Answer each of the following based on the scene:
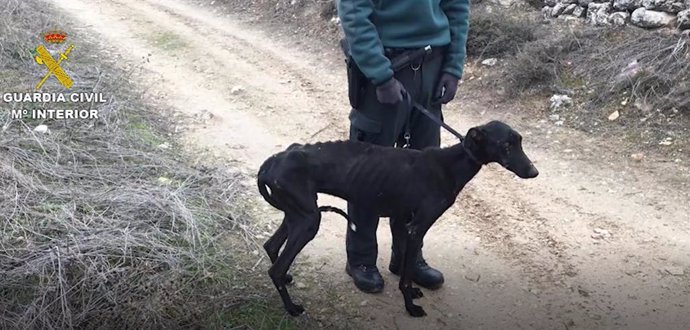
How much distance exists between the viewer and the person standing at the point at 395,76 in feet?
9.39

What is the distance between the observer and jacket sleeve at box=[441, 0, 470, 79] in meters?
3.18

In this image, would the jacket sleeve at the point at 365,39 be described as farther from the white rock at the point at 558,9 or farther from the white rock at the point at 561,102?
the white rock at the point at 558,9

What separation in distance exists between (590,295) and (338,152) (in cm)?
163

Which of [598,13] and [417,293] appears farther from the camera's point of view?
[598,13]

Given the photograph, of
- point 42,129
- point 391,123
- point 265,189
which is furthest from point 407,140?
point 42,129

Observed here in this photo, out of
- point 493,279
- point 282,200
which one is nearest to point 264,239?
point 282,200

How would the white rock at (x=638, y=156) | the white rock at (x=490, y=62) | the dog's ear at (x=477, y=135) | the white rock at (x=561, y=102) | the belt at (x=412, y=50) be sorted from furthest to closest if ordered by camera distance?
the white rock at (x=490, y=62) < the white rock at (x=561, y=102) < the white rock at (x=638, y=156) < the belt at (x=412, y=50) < the dog's ear at (x=477, y=135)

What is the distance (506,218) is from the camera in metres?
4.37

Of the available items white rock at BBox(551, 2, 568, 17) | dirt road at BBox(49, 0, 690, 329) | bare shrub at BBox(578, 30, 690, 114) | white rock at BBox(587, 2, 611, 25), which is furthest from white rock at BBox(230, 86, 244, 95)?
white rock at BBox(587, 2, 611, 25)

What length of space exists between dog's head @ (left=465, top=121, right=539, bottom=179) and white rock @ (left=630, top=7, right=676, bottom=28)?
4.44 meters

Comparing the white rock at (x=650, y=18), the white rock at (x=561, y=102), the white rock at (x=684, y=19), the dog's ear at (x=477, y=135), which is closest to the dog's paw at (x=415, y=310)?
the dog's ear at (x=477, y=135)

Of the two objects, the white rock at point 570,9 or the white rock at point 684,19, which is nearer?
the white rock at point 684,19

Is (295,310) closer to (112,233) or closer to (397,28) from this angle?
(112,233)

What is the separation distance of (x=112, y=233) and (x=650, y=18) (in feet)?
18.4
